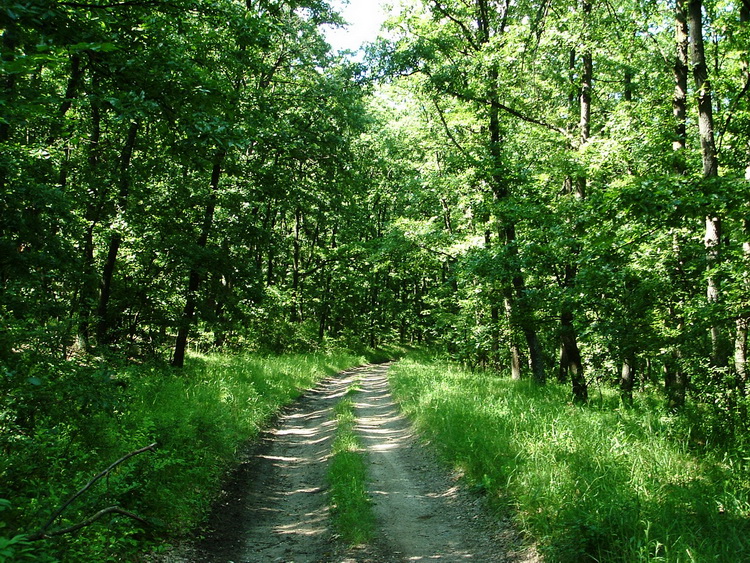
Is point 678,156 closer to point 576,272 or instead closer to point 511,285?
point 576,272

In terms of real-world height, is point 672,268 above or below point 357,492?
above

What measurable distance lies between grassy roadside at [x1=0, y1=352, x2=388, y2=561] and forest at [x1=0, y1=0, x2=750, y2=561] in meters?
0.04

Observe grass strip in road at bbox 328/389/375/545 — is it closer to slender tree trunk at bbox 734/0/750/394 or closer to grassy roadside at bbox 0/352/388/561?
grassy roadside at bbox 0/352/388/561

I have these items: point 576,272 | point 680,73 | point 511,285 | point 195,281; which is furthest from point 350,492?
point 680,73

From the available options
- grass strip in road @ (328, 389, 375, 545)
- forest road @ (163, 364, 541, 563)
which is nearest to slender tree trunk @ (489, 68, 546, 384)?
forest road @ (163, 364, 541, 563)

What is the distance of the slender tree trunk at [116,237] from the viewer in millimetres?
10477

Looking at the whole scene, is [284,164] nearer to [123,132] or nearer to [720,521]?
[123,132]

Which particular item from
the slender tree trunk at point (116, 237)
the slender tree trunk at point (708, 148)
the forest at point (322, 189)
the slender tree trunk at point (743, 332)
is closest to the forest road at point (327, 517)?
the forest at point (322, 189)

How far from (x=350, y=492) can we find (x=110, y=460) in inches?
125

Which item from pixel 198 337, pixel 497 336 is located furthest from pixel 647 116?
pixel 198 337

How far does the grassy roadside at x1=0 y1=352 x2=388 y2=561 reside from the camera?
12.6 ft

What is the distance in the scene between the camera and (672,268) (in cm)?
823

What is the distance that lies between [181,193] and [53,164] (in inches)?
146

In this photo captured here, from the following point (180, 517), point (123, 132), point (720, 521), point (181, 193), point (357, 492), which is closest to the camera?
point (720, 521)
